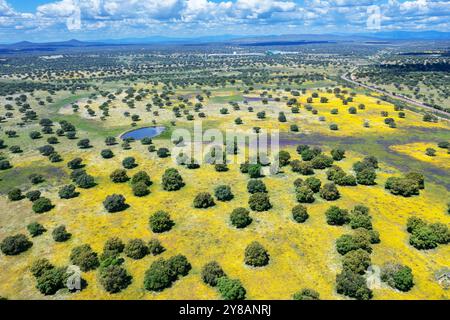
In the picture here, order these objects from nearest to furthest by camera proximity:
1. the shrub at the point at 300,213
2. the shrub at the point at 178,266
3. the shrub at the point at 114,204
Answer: the shrub at the point at 178,266
the shrub at the point at 300,213
the shrub at the point at 114,204

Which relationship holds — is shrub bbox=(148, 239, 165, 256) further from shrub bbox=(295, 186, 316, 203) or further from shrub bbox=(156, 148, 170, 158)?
shrub bbox=(156, 148, 170, 158)

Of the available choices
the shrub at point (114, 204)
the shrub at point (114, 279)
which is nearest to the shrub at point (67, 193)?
the shrub at point (114, 204)

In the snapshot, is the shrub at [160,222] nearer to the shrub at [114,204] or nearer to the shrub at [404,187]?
the shrub at [114,204]

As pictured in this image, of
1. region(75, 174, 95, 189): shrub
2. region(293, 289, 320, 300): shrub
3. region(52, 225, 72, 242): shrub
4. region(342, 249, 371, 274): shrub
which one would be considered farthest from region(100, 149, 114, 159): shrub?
region(342, 249, 371, 274): shrub
